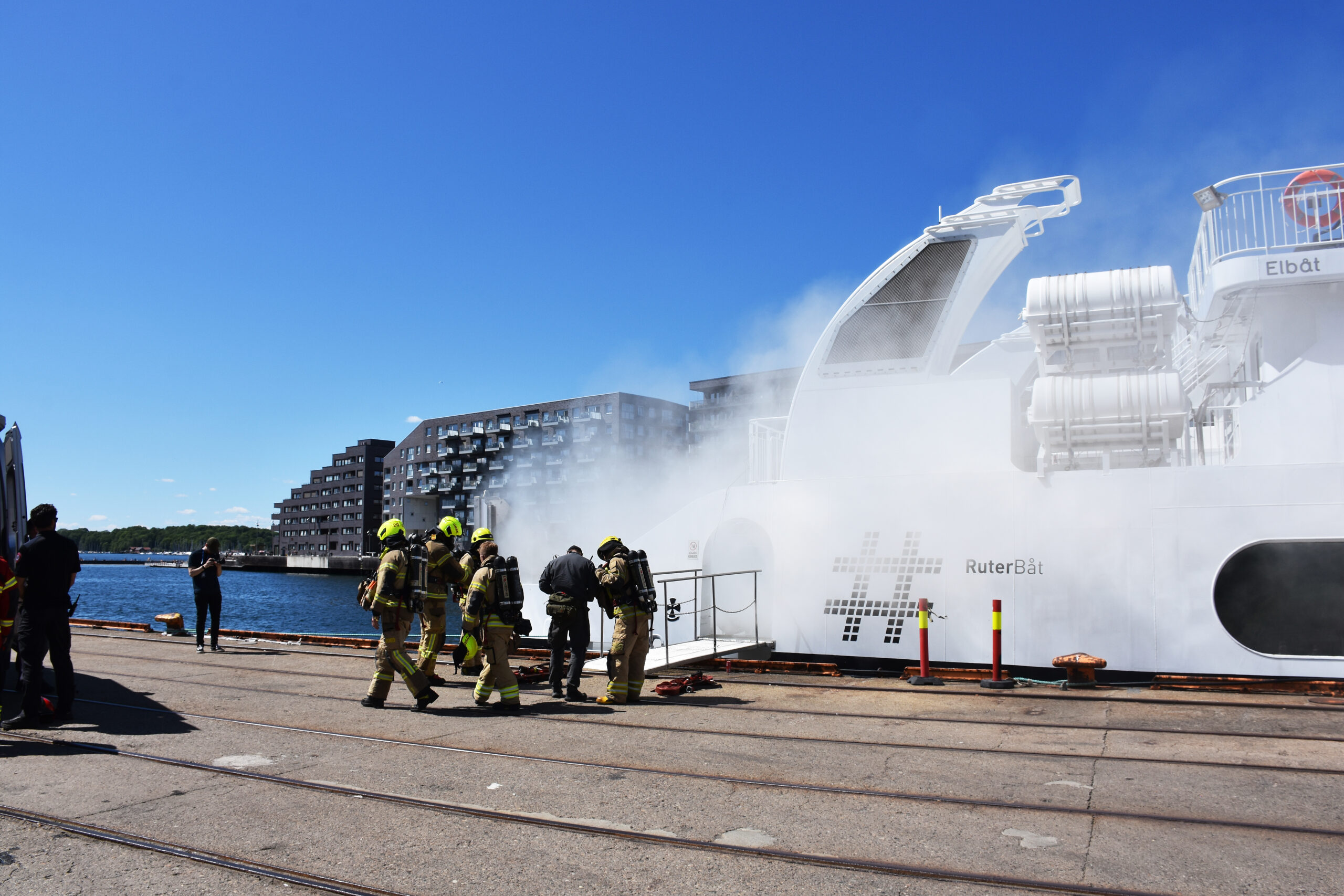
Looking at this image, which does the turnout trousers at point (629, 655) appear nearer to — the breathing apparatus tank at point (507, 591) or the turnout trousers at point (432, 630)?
the breathing apparatus tank at point (507, 591)

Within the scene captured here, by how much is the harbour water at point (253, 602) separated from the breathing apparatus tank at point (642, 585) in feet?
33.2

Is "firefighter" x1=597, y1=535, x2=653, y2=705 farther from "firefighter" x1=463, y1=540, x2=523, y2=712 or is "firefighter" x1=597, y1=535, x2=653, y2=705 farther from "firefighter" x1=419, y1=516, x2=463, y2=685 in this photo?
"firefighter" x1=419, y1=516, x2=463, y2=685

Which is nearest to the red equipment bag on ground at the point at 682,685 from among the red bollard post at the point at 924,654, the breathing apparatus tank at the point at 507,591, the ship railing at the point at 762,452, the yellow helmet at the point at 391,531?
the breathing apparatus tank at the point at 507,591

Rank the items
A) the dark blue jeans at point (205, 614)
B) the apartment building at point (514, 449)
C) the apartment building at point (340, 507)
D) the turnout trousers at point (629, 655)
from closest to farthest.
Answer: the turnout trousers at point (629, 655)
the dark blue jeans at point (205, 614)
the apartment building at point (514, 449)
the apartment building at point (340, 507)

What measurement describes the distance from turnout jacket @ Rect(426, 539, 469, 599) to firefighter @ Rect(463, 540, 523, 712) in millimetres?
A: 611

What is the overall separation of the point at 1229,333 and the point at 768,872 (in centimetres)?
1126

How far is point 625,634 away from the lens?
884 cm

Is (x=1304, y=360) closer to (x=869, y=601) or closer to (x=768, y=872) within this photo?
(x=869, y=601)

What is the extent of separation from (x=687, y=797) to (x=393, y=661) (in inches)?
167

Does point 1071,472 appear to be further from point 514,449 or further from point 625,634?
point 514,449

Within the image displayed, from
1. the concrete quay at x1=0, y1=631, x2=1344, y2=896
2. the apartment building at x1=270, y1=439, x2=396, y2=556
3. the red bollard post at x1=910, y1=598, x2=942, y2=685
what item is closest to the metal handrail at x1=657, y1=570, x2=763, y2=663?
the red bollard post at x1=910, y1=598, x2=942, y2=685

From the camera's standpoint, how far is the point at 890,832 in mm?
4516

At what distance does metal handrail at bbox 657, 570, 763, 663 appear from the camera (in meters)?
11.5

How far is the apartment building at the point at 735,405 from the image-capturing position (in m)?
23.1
